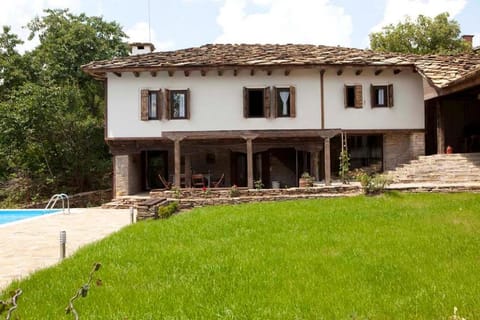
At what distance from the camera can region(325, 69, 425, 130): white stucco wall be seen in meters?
17.7

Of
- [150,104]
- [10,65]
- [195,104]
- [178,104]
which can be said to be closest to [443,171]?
[195,104]

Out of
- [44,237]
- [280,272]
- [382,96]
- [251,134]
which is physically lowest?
[44,237]

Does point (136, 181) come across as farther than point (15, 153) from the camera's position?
No

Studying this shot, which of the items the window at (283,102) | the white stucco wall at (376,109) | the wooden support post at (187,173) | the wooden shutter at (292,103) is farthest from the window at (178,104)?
the white stucco wall at (376,109)

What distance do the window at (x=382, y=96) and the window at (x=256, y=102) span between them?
4342 mm

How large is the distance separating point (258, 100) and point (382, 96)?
16.7 feet

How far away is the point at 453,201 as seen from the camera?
11.1 meters

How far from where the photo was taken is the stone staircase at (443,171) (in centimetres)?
1435

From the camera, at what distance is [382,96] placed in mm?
17891

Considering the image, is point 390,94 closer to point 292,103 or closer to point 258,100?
point 292,103

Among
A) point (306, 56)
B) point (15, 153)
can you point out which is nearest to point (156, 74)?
point (306, 56)

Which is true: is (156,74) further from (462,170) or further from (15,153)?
(462,170)

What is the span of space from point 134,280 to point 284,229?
12.0ft

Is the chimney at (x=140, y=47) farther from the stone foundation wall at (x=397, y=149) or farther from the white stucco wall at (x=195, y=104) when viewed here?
the stone foundation wall at (x=397, y=149)
